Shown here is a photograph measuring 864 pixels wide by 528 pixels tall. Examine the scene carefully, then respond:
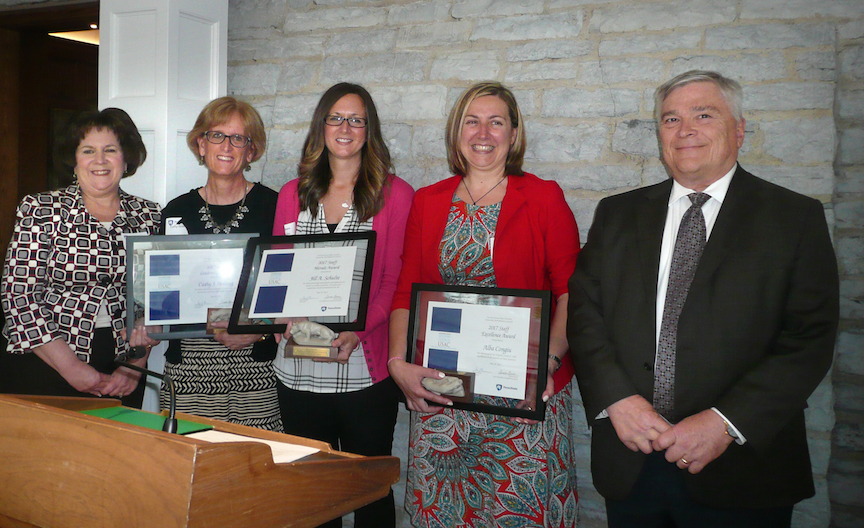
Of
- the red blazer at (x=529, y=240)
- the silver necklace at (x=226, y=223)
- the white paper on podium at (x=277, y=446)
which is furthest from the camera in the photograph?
the silver necklace at (x=226, y=223)

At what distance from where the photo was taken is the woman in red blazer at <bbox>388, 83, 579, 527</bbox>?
206 centimetres

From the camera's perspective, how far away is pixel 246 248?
2334 mm

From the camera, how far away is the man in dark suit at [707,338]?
1.62 metres

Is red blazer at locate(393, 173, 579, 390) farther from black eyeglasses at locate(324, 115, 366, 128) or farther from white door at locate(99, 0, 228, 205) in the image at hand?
white door at locate(99, 0, 228, 205)

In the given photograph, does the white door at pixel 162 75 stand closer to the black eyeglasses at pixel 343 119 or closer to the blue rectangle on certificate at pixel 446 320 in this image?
the black eyeglasses at pixel 343 119

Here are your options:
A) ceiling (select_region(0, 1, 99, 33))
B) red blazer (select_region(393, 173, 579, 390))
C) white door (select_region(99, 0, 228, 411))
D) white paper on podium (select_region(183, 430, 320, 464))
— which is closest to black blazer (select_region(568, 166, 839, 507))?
red blazer (select_region(393, 173, 579, 390))

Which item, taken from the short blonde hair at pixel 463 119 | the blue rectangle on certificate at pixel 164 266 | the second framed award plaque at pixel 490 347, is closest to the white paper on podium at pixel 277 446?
the second framed award plaque at pixel 490 347

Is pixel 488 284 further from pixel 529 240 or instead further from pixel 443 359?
pixel 443 359

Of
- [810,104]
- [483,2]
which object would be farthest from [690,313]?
[483,2]

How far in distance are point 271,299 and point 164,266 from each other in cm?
48

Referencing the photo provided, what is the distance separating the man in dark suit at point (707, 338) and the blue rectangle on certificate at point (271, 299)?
3.30ft

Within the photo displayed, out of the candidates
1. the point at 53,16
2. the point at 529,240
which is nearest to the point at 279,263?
the point at 529,240

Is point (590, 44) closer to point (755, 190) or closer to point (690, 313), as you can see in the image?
point (755, 190)

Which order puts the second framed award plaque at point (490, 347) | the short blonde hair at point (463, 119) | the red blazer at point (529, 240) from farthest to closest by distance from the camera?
the short blonde hair at point (463, 119) < the red blazer at point (529, 240) < the second framed award plaque at point (490, 347)
